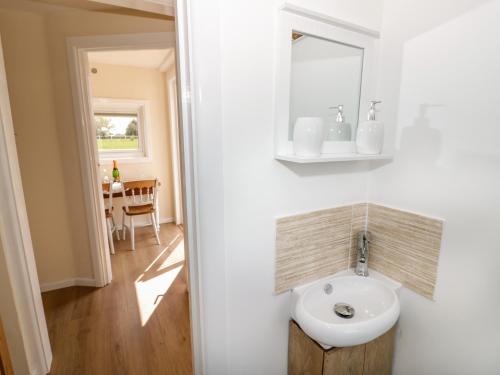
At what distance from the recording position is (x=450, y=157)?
0.98m

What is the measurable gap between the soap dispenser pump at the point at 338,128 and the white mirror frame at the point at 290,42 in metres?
0.03

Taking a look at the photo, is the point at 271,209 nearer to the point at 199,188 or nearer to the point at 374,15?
the point at 199,188

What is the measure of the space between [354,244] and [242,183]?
2.30 feet

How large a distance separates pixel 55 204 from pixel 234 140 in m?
2.05

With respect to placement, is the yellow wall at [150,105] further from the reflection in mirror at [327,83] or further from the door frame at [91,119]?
the reflection in mirror at [327,83]

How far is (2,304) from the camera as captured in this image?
1322 millimetres

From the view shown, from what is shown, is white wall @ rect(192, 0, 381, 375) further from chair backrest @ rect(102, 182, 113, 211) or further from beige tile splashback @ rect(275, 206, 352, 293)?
chair backrest @ rect(102, 182, 113, 211)

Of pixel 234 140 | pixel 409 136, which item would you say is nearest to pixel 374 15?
pixel 409 136

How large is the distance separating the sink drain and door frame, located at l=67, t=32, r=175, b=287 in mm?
1904

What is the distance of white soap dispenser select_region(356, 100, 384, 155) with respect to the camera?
1066mm

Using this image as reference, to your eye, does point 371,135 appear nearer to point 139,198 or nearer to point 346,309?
point 346,309

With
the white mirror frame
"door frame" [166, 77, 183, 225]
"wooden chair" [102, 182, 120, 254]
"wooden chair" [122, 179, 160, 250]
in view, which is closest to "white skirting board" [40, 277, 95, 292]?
"wooden chair" [102, 182, 120, 254]

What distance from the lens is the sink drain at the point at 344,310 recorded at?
1085 mm

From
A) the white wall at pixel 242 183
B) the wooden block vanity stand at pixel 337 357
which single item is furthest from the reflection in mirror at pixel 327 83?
the wooden block vanity stand at pixel 337 357
